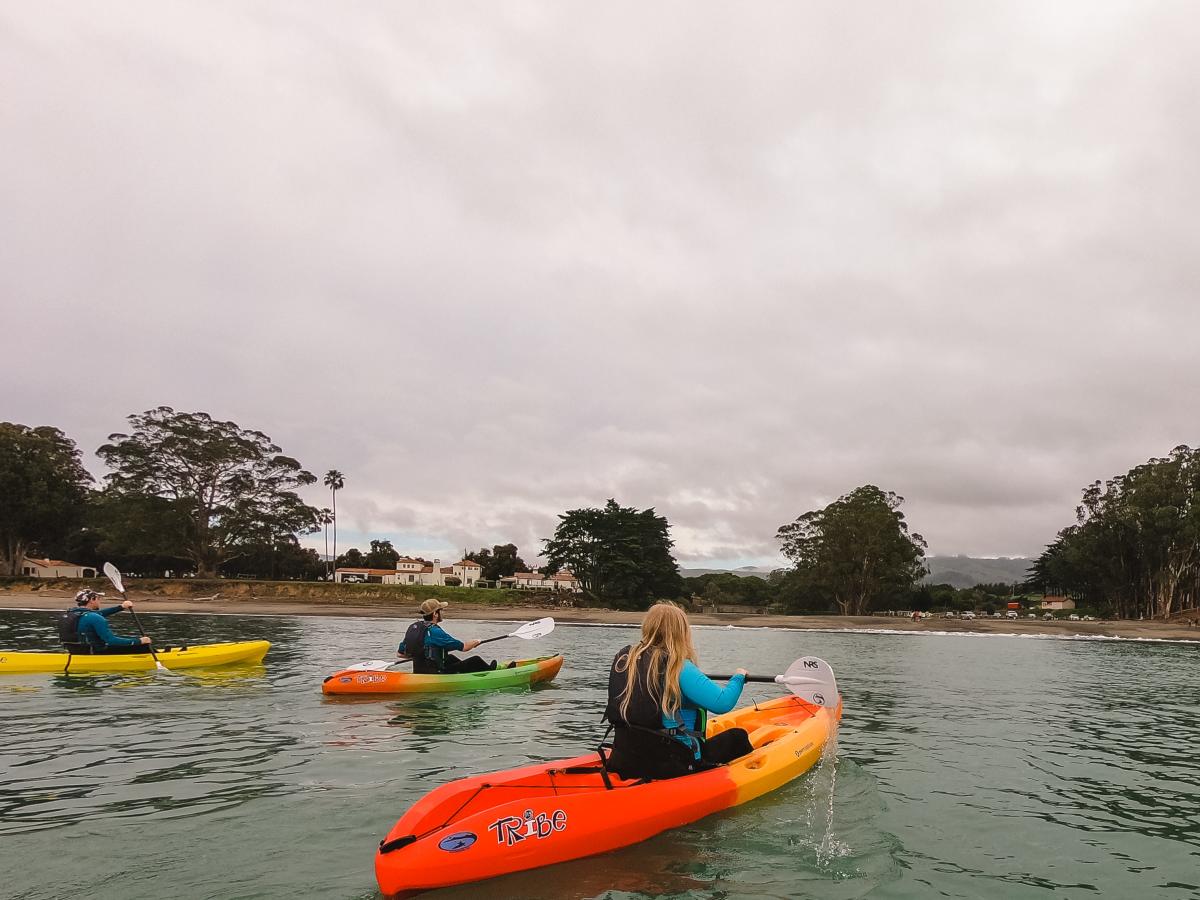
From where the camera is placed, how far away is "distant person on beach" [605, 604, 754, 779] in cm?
656

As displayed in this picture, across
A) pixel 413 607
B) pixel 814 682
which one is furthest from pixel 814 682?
pixel 413 607

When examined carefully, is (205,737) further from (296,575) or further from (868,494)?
(296,575)

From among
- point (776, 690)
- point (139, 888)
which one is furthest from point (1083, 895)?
point (776, 690)

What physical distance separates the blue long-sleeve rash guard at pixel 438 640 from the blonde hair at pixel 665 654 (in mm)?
8900

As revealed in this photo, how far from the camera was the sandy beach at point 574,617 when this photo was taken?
48344 mm

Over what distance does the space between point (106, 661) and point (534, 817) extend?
47.0 ft

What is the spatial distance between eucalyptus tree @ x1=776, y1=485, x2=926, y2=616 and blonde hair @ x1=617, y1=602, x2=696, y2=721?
67.3 m

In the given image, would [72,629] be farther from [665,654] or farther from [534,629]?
[665,654]

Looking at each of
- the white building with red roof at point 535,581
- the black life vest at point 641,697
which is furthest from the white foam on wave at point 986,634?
the white building with red roof at point 535,581

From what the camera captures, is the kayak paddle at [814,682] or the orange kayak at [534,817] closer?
the orange kayak at [534,817]

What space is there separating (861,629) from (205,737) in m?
45.8

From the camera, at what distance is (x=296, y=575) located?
92812 mm

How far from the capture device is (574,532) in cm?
7631

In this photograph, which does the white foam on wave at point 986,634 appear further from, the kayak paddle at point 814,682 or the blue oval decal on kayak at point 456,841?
the blue oval decal on kayak at point 456,841
